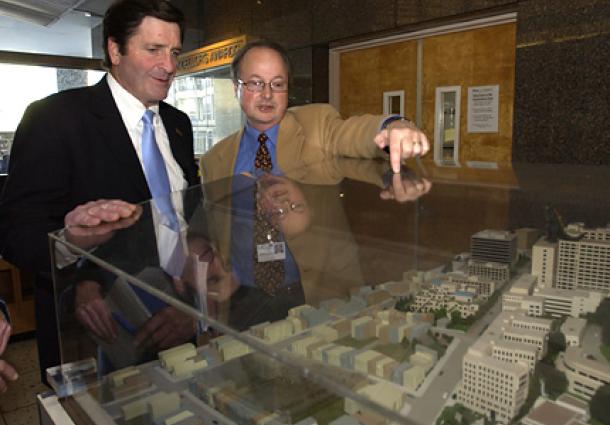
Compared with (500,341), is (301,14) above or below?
above

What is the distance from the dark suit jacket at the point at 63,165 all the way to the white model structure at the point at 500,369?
3.16ft

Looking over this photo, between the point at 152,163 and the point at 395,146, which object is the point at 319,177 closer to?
the point at 395,146

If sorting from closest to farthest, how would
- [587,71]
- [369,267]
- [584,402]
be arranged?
[584,402] → [369,267] → [587,71]

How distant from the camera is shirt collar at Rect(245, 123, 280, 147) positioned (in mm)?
1598

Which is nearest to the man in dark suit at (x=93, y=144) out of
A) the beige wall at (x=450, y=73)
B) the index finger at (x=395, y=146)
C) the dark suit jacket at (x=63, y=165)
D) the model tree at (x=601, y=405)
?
the dark suit jacket at (x=63, y=165)

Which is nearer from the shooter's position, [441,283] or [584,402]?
[584,402]

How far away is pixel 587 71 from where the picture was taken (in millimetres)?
2578

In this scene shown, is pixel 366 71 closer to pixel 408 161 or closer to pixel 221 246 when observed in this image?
pixel 408 161

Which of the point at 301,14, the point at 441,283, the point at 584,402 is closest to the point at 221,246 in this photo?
the point at 441,283

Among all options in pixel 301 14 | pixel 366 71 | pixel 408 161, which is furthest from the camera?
pixel 301 14

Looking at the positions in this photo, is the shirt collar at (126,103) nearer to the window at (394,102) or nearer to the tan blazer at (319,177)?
the tan blazer at (319,177)

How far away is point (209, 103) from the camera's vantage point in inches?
230

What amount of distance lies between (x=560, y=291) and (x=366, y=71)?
3.57 meters

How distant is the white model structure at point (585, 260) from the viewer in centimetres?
74
